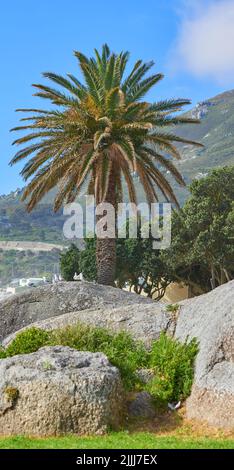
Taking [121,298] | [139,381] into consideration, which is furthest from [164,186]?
[139,381]

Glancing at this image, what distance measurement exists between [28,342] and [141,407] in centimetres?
331

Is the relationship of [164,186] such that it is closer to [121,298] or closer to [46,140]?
[46,140]

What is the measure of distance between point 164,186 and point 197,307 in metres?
15.3

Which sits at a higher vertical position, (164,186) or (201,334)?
(164,186)

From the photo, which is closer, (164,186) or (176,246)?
(164,186)

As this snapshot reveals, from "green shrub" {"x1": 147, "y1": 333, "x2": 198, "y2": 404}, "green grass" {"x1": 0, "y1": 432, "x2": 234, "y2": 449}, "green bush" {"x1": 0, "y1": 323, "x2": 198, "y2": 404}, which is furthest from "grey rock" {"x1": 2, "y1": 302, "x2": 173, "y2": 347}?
"green grass" {"x1": 0, "y1": 432, "x2": 234, "y2": 449}

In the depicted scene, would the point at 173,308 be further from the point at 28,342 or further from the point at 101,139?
the point at 101,139

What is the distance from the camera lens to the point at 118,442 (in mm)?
11008

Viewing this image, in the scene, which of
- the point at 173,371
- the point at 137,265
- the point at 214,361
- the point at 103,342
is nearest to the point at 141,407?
the point at 173,371

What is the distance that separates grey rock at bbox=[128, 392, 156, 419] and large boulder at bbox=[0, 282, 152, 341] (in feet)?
25.4

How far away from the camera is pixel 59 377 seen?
1220 centimetres

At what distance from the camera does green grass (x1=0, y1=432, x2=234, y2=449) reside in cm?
1052

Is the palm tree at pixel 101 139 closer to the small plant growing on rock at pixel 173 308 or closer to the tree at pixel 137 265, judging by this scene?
the small plant growing on rock at pixel 173 308
